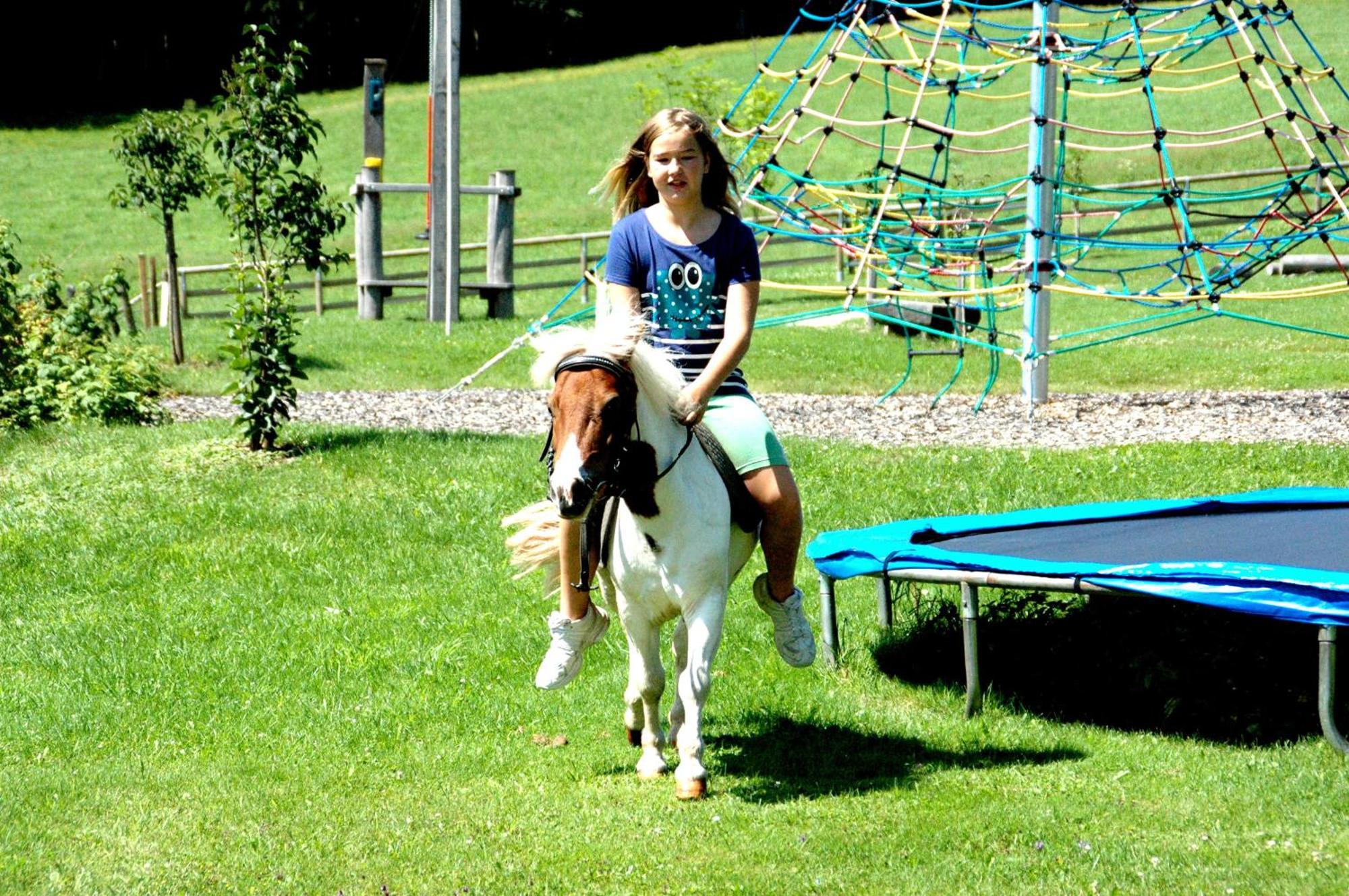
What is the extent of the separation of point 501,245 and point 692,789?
15871 mm

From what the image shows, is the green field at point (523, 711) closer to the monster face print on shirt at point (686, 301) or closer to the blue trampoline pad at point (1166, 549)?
the blue trampoline pad at point (1166, 549)

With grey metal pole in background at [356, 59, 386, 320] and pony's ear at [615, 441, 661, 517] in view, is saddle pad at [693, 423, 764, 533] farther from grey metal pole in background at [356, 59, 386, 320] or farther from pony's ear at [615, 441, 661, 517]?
grey metal pole in background at [356, 59, 386, 320]

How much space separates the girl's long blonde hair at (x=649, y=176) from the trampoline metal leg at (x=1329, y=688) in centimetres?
233

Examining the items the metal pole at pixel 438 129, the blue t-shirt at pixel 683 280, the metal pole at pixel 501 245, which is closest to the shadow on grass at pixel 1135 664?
the blue t-shirt at pixel 683 280

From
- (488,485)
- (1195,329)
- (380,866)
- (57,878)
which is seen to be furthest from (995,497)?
(1195,329)

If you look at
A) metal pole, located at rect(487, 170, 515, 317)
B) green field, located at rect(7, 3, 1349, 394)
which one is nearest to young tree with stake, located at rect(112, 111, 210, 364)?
green field, located at rect(7, 3, 1349, 394)

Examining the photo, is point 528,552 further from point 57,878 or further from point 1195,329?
point 1195,329

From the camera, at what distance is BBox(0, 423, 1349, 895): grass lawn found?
14.0 ft

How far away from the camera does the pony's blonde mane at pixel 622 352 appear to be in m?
4.38

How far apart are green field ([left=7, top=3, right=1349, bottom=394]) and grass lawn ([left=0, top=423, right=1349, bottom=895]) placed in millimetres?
6597

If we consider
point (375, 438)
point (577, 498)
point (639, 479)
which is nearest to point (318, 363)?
point (375, 438)

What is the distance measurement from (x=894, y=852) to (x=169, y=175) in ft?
45.9

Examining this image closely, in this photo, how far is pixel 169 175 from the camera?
1627 centimetres

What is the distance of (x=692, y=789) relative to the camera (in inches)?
188
